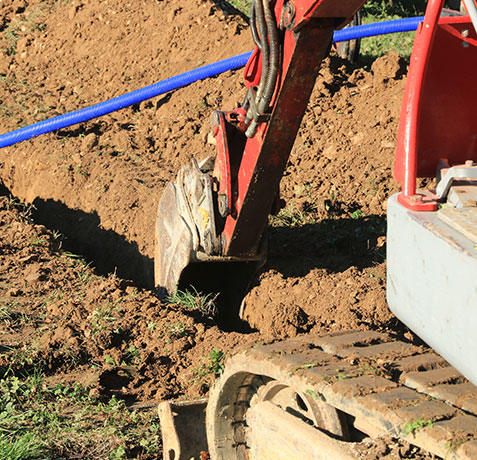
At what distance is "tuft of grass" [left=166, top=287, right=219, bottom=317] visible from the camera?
543 cm

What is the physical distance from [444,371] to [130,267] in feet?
14.4

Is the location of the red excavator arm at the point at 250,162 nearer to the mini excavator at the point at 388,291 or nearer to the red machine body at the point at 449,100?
the mini excavator at the point at 388,291

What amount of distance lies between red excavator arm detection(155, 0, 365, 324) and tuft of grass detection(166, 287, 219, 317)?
97mm

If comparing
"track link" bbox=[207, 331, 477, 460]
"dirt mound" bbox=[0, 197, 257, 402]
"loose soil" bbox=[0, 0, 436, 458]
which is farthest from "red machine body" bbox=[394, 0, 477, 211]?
"dirt mound" bbox=[0, 197, 257, 402]

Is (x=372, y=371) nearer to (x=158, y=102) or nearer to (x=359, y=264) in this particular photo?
(x=359, y=264)

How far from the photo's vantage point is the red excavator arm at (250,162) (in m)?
3.69

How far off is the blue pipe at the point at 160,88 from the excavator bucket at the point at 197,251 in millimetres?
2761

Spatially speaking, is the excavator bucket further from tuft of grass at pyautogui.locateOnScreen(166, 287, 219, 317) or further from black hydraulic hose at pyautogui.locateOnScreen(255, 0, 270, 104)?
black hydraulic hose at pyautogui.locateOnScreen(255, 0, 270, 104)

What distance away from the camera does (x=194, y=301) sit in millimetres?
5477

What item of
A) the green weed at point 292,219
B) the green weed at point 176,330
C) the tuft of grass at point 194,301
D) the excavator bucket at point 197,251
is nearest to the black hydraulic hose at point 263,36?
the excavator bucket at point 197,251

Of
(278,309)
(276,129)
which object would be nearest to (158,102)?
(278,309)

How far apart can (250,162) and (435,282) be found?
221 centimetres

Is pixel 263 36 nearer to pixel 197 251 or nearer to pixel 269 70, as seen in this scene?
pixel 269 70

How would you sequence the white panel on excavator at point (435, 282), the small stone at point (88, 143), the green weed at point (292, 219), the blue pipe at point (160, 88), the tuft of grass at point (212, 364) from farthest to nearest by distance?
the blue pipe at point (160, 88) < the small stone at point (88, 143) < the green weed at point (292, 219) < the tuft of grass at point (212, 364) < the white panel on excavator at point (435, 282)
